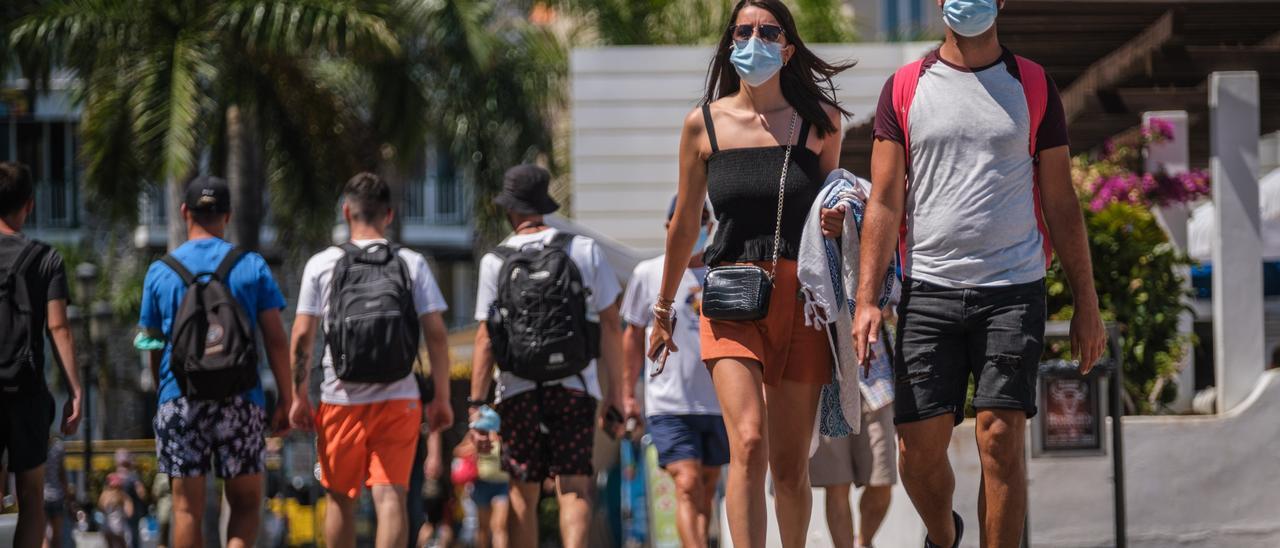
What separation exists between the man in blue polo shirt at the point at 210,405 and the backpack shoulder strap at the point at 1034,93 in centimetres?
362

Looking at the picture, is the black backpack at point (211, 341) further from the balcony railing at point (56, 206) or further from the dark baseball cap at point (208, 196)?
the balcony railing at point (56, 206)

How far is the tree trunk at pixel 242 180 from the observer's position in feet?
74.8

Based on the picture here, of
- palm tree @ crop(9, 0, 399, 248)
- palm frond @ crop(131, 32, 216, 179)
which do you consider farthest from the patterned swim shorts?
palm frond @ crop(131, 32, 216, 179)

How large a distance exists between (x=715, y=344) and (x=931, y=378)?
0.75 m

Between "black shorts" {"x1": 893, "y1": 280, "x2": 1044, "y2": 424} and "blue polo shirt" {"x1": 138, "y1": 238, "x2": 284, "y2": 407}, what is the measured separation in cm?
328

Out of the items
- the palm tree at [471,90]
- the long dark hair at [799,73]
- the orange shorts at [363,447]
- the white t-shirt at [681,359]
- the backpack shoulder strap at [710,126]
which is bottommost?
the orange shorts at [363,447]

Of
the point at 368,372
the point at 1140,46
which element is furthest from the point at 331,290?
the point at 1140,46

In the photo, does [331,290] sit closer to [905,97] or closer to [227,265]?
[227,265]

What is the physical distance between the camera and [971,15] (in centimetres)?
498

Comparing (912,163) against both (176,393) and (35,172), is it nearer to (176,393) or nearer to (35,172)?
(176,393)

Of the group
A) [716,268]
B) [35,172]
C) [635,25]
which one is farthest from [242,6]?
[35,172]

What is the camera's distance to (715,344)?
17.5ft

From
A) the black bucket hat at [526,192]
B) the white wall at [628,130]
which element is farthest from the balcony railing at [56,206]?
the black bucket hat at [526,192]

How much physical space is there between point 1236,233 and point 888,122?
504 cm
